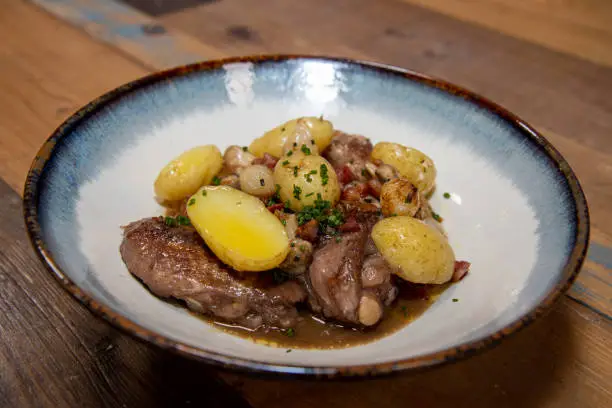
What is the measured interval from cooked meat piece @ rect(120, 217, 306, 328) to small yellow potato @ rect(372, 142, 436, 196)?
2.24 ft

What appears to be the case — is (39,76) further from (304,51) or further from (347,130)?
(347,130)

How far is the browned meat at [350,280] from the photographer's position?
161cm

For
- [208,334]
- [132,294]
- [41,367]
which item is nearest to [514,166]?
[208,334]

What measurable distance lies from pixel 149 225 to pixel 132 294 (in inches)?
11.0

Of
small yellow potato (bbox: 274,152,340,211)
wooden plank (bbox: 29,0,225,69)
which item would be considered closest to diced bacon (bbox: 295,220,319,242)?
small yellow potato (bbox: 274,152,340,211)

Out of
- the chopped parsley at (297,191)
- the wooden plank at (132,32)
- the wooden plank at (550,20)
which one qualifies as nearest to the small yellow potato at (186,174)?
the chopped parsley at (297,191)

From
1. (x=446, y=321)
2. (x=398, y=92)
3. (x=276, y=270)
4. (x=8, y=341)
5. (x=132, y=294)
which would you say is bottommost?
(x=8, y=341)

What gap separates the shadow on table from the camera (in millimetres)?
1481

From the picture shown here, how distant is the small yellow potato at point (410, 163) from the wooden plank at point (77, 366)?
3.44ft

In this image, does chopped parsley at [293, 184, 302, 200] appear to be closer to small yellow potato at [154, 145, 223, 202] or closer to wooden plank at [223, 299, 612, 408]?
small yellow potato at [154, 145, 223, 202]

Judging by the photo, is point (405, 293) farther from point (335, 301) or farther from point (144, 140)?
point (144, 140)

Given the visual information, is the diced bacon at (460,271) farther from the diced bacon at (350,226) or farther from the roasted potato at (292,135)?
the roasted potato at (292,135)

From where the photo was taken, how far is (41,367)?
5.07ft

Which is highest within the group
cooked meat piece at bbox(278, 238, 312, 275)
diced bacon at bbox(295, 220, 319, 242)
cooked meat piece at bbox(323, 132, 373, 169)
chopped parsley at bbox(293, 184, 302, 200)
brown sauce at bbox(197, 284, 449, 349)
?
cooked meat piece at bbox(323, 132, 373, 169)
